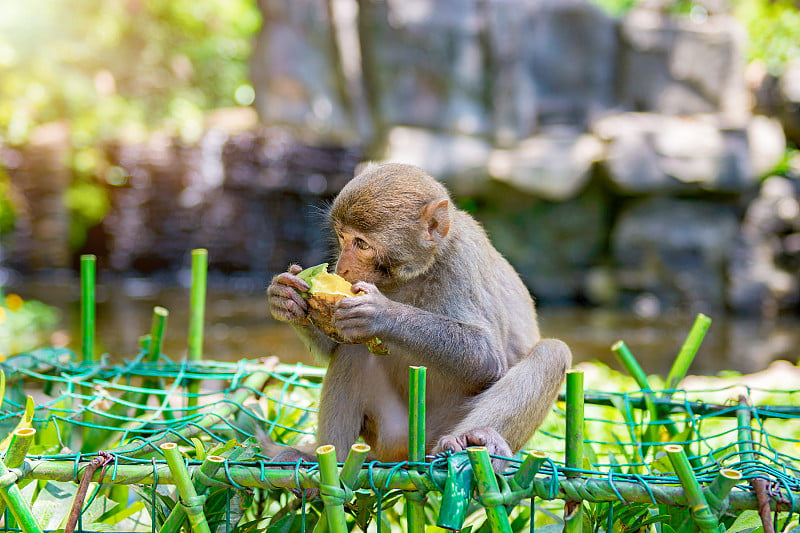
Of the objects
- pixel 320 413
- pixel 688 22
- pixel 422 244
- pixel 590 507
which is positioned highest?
pixel 688 22

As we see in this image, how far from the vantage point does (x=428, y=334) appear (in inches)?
98.3

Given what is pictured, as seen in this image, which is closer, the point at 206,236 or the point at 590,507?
the point at 590,507

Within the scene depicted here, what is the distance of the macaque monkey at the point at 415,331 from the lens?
8.15 feet

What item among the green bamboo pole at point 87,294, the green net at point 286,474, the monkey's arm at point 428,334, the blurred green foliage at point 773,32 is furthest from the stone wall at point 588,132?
the monkey's arm at point 428,334

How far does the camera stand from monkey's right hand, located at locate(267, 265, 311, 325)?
2.56 metres

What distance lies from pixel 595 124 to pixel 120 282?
8.85 m

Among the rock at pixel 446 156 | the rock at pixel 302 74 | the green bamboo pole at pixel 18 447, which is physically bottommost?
the green bamboo pole at pixel 18 447

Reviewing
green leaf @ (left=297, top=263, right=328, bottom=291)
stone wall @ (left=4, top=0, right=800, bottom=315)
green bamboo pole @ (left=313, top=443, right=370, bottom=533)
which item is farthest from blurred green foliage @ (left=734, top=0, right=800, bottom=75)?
green bamboo pole @ (left=313, top=443, right=370, bottom=533)

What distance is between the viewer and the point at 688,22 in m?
13.4

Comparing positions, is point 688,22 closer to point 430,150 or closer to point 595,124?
point 595,124

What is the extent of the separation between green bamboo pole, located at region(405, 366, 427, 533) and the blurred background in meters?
8.32

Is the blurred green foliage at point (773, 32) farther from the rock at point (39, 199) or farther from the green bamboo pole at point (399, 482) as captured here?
the green bamboo pole at point (399, 482)

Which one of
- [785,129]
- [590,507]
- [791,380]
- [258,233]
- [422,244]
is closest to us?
[590,507]

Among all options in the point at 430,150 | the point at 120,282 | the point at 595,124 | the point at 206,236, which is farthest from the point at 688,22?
the point at 120,282
